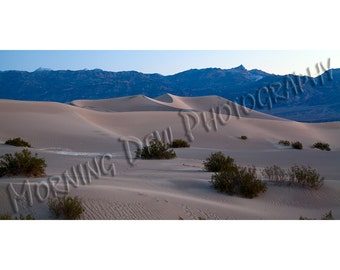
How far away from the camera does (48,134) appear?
2673 centimetres

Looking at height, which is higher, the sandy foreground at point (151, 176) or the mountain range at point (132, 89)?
the mountain range at point (132, 89)

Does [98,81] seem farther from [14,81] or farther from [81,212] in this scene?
[81,212]

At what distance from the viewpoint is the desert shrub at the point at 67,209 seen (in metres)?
6.21

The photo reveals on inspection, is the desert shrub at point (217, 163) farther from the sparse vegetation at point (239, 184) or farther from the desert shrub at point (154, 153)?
the desert shrub at point (154, 153)

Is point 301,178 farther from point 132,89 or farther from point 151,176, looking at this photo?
point 132,89

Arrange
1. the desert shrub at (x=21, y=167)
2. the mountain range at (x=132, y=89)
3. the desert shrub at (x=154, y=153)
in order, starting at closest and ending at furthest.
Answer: the desert shrub at (x=21, y=167) < the desert shrub at (x=154, y=153) < the mountain range at (x=132, y=89)

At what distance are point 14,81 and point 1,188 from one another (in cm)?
16668

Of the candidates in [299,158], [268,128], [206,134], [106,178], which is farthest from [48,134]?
[268,128]

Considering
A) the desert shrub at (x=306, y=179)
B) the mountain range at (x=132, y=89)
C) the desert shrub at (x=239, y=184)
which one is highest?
the mountain range at (x=132, y=89)

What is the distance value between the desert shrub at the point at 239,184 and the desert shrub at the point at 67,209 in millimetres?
3524

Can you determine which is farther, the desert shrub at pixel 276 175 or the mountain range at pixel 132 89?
the mountain range at pixel 132 89

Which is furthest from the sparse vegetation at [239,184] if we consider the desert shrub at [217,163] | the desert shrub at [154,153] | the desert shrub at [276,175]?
the desert shrub at [154,153]

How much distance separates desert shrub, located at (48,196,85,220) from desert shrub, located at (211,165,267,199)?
3524mm

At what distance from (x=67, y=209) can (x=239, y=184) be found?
4087mm
